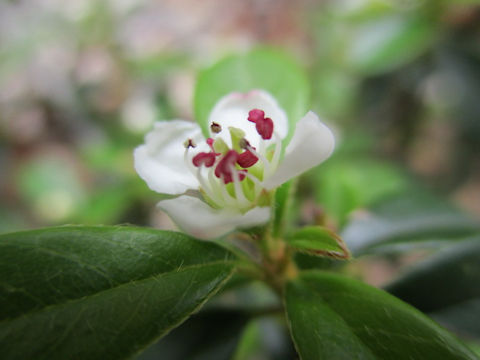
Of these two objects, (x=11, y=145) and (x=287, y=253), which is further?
(x=11, y=145)

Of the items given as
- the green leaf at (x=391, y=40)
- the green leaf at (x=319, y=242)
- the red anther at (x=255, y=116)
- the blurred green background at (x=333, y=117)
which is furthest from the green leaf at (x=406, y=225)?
the green leaf at (x=391, y=40)

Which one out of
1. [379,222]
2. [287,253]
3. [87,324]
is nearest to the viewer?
[87,324]

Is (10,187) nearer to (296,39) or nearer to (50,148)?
(50,148)

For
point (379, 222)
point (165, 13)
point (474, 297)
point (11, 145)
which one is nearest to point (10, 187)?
point (11, 145)

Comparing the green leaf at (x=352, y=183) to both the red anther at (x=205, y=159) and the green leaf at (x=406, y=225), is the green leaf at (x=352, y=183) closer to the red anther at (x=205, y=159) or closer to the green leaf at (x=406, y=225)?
the green leaf at (x=406, y=225)

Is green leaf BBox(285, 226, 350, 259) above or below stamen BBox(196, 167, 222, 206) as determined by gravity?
below

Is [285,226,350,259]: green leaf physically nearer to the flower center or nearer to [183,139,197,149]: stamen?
the flower center

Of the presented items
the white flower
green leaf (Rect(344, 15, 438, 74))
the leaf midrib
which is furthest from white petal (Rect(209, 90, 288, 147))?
green leaf (Rect(344, 15, 438, 74))
